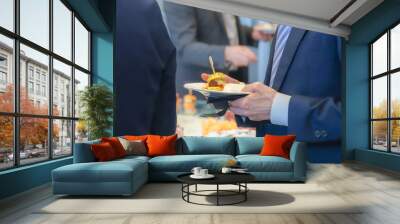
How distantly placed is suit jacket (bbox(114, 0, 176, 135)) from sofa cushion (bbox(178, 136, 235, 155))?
2292 mm

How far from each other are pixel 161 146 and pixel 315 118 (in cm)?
424

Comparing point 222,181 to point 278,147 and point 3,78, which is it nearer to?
point 278,147

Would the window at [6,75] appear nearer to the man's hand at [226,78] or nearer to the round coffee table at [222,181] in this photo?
the round coffee table at [222,181]

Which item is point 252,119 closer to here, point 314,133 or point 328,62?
point 314,133

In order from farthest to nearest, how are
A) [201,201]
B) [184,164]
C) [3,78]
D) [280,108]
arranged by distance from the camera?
[280,108] < [184,164] < [3,78] < [201,201]

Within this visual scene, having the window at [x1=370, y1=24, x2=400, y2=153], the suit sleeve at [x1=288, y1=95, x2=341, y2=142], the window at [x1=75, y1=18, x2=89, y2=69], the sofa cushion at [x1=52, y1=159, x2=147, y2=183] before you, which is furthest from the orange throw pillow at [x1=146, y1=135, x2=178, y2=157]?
the window at [x1=370, y1=24, x2=400, y2=153]

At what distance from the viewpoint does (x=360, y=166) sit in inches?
330

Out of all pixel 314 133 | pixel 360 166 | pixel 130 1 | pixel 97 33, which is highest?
pixel 130 1

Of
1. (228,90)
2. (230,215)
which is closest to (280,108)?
(228,90)

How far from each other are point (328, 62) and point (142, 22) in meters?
4.54

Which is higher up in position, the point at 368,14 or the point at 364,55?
the point at 368,14

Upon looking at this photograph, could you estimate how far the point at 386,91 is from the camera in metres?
8.57

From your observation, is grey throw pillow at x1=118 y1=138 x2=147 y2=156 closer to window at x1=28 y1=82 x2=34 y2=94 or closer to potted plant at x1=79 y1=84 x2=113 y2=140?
potted plant at x1=79 y1=84 x2=113 y2=140

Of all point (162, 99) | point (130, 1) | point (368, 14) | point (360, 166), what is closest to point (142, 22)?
point (130, 1)
